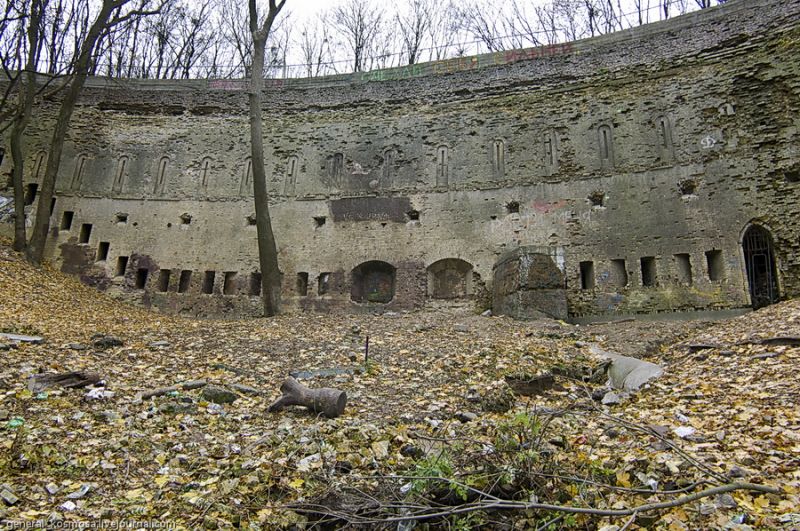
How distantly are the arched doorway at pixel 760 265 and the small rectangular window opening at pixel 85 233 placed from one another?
21.5 metres

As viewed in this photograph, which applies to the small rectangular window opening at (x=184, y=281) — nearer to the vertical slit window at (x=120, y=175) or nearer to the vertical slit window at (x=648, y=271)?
the vertical slit window at (x=120, y=175)

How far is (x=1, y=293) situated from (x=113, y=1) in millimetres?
10019

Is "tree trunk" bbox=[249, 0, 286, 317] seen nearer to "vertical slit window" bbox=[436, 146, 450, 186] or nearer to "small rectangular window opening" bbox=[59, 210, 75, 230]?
"vertical slit window" bbox=[436, 146, 450, 186]

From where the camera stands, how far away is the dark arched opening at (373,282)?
16.0 meters

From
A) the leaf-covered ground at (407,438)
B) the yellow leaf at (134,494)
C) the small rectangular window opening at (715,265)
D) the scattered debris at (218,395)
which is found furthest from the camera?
the small rectangular window opening at (715,265)

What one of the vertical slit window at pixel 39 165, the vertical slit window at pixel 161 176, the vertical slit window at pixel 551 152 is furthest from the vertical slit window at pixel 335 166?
the vertical slit window at pixel 39 165

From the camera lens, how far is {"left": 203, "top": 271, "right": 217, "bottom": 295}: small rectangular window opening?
16.6 m

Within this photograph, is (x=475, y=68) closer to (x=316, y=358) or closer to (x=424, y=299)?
(x=424, y=299)

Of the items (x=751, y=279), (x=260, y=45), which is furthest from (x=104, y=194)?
(x=751, y=279)

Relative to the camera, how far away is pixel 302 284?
53.7ft

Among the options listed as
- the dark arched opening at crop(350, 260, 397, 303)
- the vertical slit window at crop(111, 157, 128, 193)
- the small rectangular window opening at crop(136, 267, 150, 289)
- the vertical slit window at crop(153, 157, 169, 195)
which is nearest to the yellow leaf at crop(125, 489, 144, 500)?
the dark arched opening at crop(350, 260, 397, 303)

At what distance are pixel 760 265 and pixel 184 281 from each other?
18.0m

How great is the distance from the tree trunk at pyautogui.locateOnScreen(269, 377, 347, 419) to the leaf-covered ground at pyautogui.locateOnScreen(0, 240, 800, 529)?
184 millimetres

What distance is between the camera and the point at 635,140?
14336 millimetres
